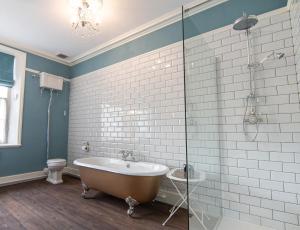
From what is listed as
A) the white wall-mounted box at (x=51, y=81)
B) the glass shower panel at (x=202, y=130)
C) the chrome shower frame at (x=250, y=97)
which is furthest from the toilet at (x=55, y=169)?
the chrome shower frame at (x=250, y=97)

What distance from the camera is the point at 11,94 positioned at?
391cm

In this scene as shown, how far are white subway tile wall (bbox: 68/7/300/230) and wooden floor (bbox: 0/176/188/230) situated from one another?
71 centimetres

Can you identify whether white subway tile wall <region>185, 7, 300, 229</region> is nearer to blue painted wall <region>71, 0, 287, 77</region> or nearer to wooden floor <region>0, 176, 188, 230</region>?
blue painted wall <region>71, 0, 287, 77</region>

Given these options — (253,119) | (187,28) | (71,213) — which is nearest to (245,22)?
(187,28)

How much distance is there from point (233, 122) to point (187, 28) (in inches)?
49.5

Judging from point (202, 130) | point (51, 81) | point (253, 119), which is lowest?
point (202, 130)

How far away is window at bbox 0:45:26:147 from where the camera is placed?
12.2 feet

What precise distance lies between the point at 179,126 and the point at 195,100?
1.01 m

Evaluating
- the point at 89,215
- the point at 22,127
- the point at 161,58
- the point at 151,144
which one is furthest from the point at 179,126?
the point at 22,127

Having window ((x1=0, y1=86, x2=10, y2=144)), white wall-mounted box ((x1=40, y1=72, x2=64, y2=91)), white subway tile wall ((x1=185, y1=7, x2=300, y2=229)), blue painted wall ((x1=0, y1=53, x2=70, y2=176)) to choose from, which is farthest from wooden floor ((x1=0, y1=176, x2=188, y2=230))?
white wall-mounted box ((x1=40, y1=72, x2=64, y2=91))

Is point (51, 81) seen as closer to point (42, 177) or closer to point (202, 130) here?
point (42, 177)

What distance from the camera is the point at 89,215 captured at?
2.33 metres

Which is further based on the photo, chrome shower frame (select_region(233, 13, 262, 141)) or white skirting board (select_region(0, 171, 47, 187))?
white skirting board (select_region(0, 171, 47, 187))

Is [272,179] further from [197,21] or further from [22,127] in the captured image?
[22,127]
